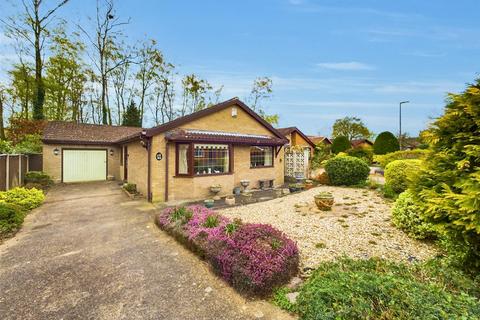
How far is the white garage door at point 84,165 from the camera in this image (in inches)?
587

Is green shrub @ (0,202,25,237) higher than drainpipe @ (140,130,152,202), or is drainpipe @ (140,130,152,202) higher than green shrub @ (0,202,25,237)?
drainpipe @ (140,130,152,202)

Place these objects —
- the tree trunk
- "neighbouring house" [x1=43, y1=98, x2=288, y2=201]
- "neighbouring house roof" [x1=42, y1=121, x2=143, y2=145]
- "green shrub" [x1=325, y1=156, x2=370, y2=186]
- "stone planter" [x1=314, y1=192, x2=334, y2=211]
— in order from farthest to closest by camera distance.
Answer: the tree trunk
"neighbouring house roof" [x1=42, y1=121, x2=143, y2=145]
"green shrub" [x1=325, y1=156, x2=370, y2=186]
"neighbouring house" [x1=43, y1=98, x2=288, y2=201]
"stone planter" [x1=314, y1=192, x2=334, y2=211]

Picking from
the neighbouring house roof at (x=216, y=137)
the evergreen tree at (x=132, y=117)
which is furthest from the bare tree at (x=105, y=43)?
the neighbouring house roof at (x=216, y=137)

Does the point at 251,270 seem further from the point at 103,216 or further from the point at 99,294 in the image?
the point at 103,216

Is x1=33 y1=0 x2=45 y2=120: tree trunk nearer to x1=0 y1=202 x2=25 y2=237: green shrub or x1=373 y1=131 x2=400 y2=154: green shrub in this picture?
x1=0 y1=202 x2=25 y2=237: green shrub

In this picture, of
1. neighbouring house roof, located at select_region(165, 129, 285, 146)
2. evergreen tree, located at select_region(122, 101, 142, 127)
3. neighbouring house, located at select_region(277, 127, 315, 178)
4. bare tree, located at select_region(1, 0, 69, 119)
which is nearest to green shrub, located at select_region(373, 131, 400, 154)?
neighbouring house, located at select_region(277, 127, 315, 178)

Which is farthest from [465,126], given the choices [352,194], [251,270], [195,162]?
[195,162]

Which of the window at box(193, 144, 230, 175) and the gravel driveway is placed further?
the window at box(193, 144, 230, 175)

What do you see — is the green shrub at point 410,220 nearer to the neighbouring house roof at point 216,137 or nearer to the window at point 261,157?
the neighbouring house roof at point 216,137

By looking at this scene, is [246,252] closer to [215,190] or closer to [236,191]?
[215,190]

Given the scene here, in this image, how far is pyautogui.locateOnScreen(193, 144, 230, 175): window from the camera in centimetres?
1076

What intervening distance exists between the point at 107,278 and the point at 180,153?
682 cm

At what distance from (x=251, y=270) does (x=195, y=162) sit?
7.58 metres

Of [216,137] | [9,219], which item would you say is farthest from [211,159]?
[9,219]
